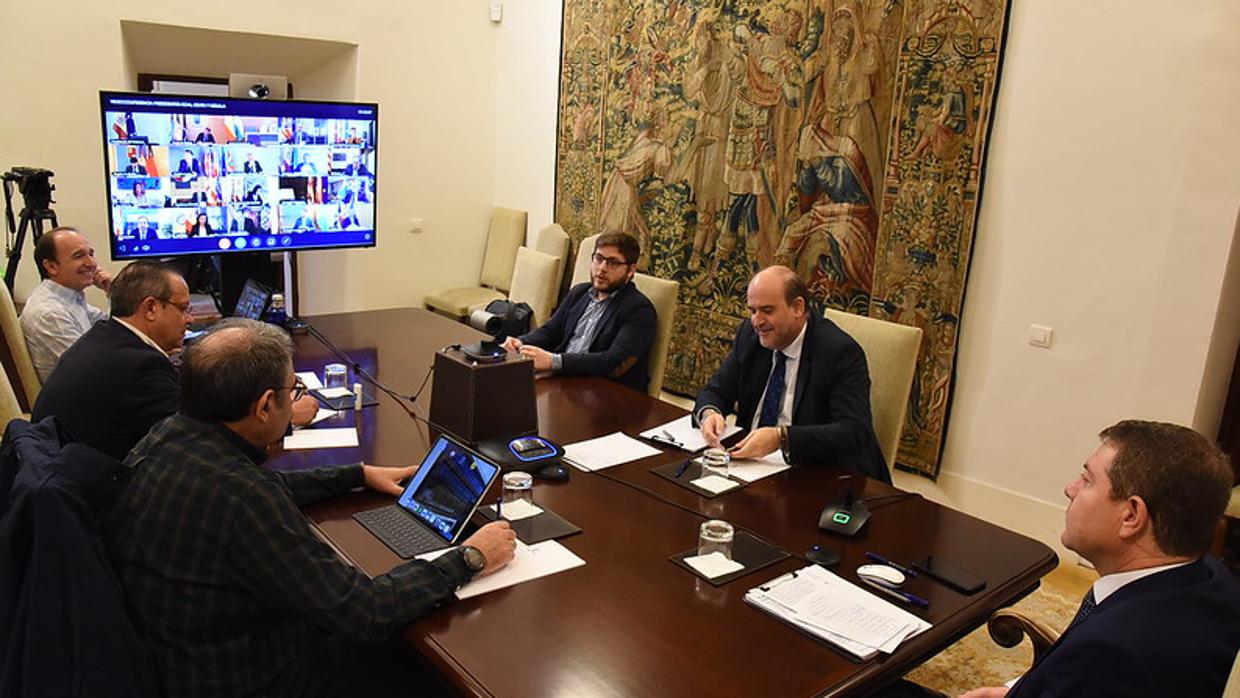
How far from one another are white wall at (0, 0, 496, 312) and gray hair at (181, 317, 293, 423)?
12.8 ft

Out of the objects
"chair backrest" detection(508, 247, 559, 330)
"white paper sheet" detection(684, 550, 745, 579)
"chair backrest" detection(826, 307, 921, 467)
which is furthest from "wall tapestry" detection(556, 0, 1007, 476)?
"white paper sheet" detection(684, 550, 745, 579)

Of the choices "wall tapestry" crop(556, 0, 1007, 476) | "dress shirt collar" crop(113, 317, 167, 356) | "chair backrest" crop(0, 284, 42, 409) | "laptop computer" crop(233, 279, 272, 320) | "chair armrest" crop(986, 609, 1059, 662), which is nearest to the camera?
"chair armrest" crop(986, 609, 1059, 662)

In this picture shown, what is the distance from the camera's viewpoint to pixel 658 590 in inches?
63.3

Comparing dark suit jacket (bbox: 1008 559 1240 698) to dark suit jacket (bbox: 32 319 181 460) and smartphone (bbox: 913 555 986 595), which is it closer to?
smartphone (bbox: 913 555 986 595)

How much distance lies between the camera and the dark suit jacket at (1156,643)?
118 cm

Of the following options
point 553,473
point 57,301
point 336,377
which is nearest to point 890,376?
point 553,473

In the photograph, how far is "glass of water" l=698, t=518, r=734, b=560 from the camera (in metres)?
1.73

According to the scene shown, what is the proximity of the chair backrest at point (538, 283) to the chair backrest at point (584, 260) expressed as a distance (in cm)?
21

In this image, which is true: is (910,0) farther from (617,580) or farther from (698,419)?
(617,580)

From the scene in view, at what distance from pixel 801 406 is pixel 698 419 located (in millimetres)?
330

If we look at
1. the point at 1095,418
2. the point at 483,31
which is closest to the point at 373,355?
the point at 1095,418

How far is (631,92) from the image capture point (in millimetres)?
4973

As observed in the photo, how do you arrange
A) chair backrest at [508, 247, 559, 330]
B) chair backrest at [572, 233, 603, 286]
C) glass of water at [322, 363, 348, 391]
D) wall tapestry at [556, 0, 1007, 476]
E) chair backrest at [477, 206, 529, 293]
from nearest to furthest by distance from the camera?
glass of water at [322, 363, 348, 391], wall tapestry at [556, 0, 1007, 476], chair backrest at [508, 247, 559, 330], chair backrest at [572, 233, 603, 286], chair backrest at [477, 206, 529, 293]

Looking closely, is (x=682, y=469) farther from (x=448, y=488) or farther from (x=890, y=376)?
(x=890, y=376)
